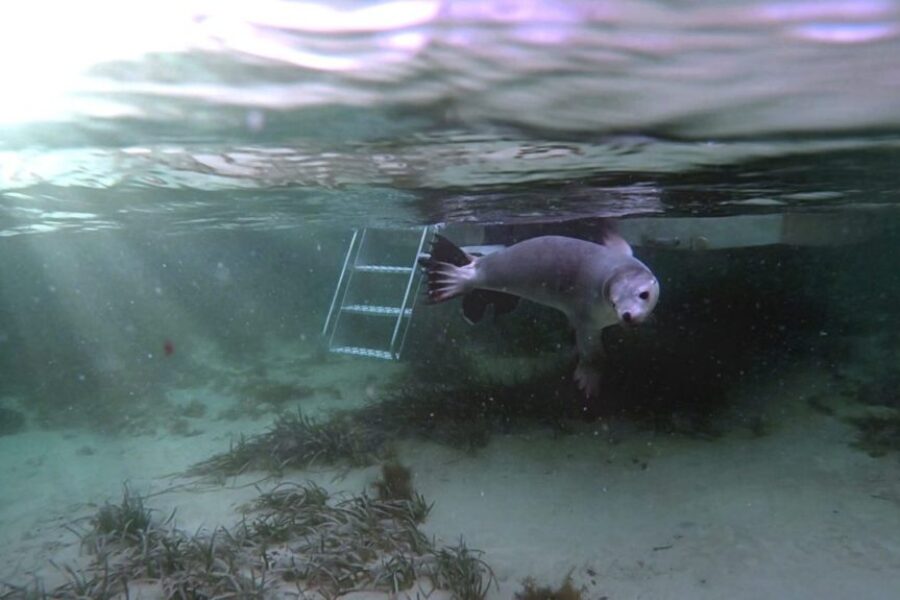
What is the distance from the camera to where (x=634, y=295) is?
192 inches

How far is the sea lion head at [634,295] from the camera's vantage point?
481 cm

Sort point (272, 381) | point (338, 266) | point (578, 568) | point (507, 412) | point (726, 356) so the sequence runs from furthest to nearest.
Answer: point (338, 266)
point (272, 381)
point (726, 356)
point (507, 412)
point (578, 568)

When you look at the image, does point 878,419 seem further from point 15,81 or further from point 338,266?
point 338,266

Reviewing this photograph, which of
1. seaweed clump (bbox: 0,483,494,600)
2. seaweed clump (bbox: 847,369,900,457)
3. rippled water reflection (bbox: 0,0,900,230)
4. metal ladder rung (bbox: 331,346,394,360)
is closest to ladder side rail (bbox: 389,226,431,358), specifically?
metal ladder rung (bbox: 331,346,394,360)

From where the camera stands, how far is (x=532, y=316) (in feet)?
46.4

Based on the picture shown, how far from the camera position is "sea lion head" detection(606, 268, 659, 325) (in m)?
4.81

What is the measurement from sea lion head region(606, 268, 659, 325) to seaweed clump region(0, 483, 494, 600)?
11.4ft

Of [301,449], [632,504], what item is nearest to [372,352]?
[301,449]

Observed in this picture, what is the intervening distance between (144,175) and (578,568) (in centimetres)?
700

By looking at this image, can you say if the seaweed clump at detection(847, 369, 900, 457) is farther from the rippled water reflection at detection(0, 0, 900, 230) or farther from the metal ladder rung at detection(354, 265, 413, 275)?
the metal ladder rung at detection(354, 265, 413, 275)

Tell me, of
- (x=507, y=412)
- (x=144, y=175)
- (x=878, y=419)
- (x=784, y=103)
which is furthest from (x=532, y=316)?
(x=784, y=103)

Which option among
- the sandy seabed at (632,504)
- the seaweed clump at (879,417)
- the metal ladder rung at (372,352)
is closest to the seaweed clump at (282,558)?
the sandy seabed at (632,504)

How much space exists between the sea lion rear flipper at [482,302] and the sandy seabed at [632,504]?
108 inches

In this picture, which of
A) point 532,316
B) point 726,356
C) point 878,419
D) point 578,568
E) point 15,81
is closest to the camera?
point 15,81
